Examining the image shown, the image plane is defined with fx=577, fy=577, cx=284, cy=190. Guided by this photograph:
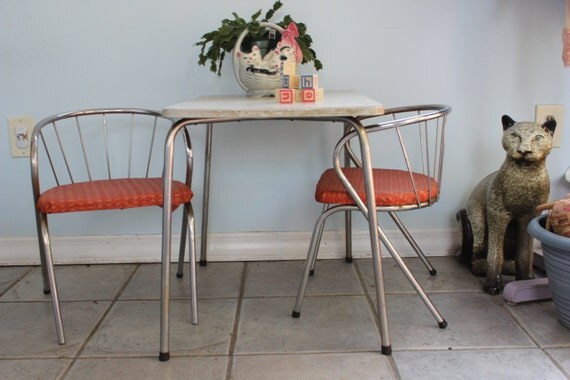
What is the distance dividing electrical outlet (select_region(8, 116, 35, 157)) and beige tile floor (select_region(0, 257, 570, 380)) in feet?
1.45

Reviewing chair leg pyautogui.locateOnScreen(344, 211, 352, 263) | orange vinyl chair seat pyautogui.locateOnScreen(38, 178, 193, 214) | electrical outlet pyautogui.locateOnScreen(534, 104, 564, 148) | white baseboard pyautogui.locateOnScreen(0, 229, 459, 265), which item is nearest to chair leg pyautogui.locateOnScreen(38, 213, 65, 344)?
orange vinyl chair seat pyautogui.locateOnScreen(38, 178, 193, 214)

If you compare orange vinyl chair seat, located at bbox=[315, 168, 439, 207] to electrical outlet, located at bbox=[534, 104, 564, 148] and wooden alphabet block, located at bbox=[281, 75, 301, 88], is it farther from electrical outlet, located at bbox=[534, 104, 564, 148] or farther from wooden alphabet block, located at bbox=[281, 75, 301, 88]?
electrical outlet, located at bbox=[534, 104, 564, 148]

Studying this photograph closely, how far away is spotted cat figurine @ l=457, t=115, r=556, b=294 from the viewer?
5.51 feet

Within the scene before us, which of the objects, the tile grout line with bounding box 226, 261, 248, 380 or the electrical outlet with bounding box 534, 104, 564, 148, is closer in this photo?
the tile grout line with bounding box 226, 261, 248, 380

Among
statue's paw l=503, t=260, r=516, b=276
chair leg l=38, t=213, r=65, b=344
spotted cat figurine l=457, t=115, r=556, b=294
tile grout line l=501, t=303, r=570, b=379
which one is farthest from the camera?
statue's paw l=503, t=260, r=516, b=276

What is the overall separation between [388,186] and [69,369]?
93cm

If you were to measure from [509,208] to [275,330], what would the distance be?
796 millimetres

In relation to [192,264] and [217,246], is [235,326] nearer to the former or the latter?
[192,264]

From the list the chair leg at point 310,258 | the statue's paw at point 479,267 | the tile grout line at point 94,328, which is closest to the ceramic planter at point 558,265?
the statue's paw at point 479,267

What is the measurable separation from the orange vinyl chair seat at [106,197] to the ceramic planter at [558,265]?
97 cm

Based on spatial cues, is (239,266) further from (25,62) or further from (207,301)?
(25,62)

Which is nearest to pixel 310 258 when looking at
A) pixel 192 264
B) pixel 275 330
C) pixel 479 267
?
pixel 275 330

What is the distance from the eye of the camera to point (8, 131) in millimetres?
2035

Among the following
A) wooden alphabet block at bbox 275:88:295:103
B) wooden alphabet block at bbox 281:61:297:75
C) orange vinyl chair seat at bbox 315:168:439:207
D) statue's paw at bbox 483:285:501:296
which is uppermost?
wooden alphabet block at bbox 281:61:297:75
